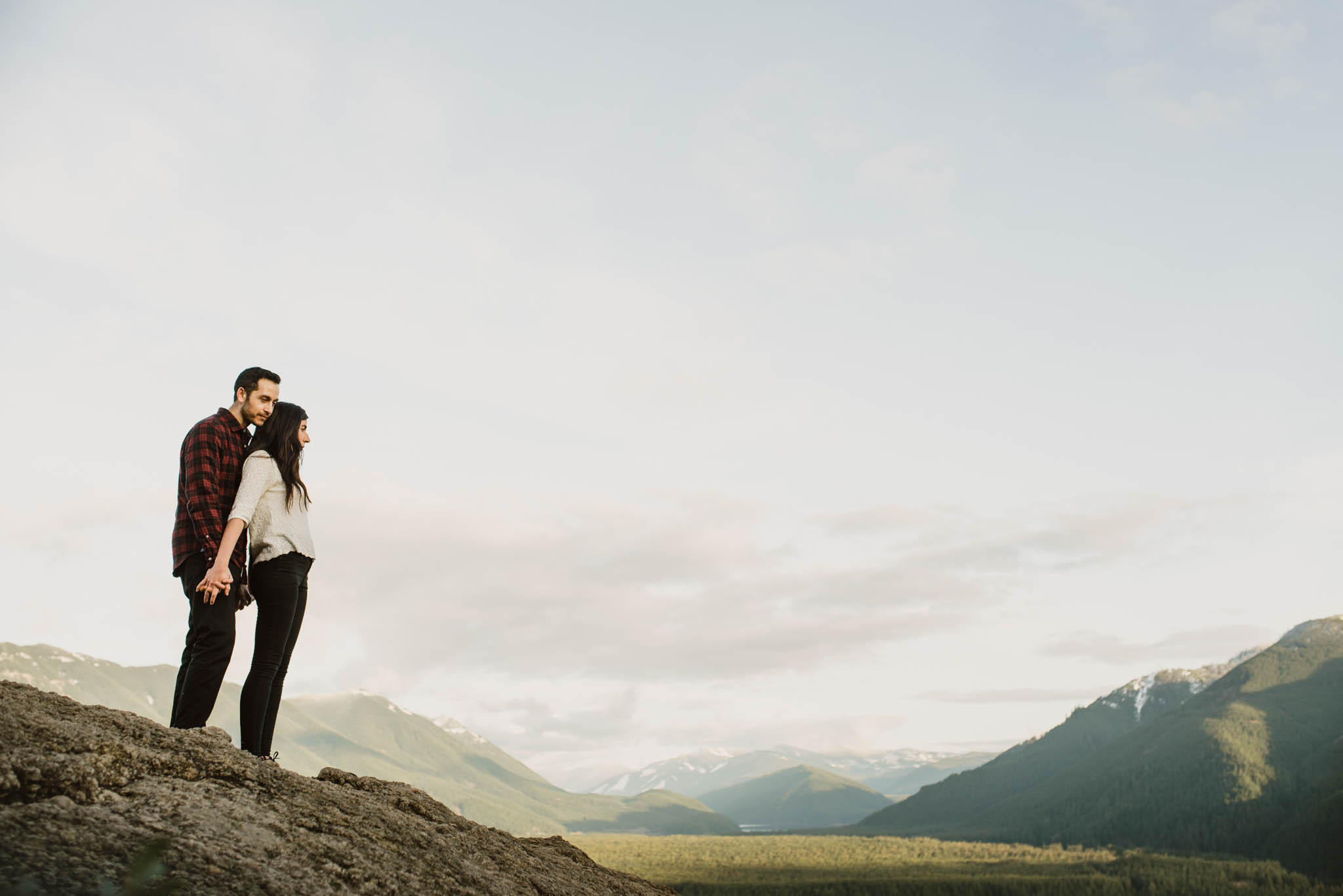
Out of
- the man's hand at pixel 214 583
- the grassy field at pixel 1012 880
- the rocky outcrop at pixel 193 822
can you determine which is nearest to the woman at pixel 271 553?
the man's hand at pixel 214 583

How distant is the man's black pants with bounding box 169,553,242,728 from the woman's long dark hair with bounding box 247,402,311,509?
86 cm

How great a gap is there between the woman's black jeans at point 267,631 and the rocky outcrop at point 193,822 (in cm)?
68

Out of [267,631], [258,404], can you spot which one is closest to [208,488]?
[258,404]

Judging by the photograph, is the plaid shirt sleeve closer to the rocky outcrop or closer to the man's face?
the man's face

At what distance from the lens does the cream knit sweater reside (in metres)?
6.75

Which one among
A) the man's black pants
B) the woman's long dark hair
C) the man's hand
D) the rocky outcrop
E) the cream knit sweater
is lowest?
the rocky outcrop

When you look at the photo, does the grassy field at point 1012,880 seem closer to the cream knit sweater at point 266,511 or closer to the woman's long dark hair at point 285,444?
the cream knit sweater at point 266,511

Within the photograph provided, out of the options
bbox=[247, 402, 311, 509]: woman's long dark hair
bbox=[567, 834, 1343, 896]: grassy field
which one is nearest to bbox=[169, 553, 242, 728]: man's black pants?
bbox=[247, 402, 311, 509]: woman's long dark hair

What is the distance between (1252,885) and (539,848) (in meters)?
201

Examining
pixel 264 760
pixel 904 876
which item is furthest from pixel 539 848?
pixel 904 876

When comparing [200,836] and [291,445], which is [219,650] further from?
[200,836]

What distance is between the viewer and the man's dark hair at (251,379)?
7.33 m

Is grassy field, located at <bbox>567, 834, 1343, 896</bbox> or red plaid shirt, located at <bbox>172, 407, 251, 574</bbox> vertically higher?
red plaid shirt, located at <bbox>172, 407, 251, 574</bbox>

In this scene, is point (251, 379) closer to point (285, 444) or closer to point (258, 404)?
point (258, 404)
